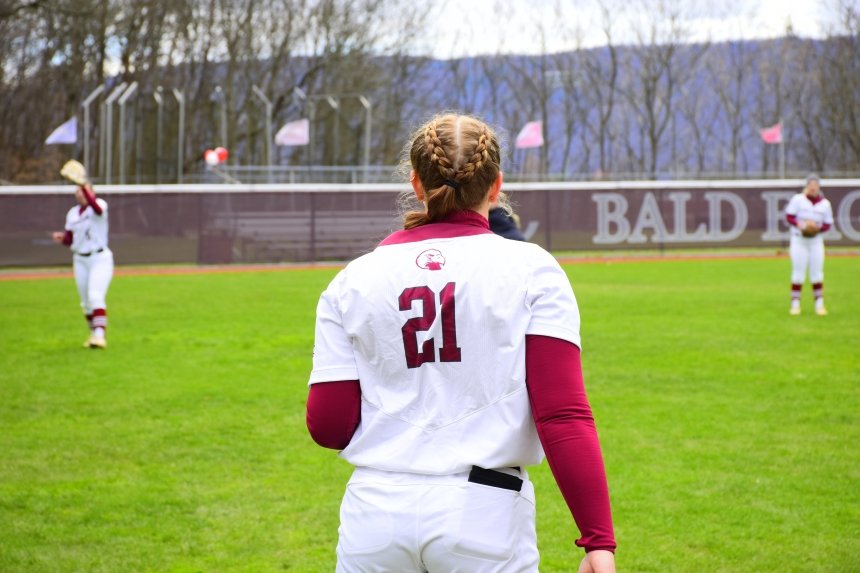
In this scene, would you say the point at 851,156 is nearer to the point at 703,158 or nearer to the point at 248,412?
the point at 703,158

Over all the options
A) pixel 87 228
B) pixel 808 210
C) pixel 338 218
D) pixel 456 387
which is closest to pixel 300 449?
pixel 456 387

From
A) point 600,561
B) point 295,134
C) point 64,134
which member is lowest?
point 600,561

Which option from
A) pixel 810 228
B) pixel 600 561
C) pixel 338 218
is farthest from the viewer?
pixel 338 218

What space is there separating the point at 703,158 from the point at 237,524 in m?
64.0

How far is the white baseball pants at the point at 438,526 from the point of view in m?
2.46

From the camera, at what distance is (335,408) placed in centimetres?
265

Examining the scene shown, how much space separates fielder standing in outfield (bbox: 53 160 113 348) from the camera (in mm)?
14086

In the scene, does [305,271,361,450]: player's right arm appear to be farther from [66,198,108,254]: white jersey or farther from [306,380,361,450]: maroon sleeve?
[66,198,108,254]: white jersey

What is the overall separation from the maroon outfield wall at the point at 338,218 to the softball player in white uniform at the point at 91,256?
15522 mm

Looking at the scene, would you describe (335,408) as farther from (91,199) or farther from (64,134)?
(64,134)

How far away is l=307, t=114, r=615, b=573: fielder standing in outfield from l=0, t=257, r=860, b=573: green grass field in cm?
340

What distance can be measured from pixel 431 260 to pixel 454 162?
0.25 meters

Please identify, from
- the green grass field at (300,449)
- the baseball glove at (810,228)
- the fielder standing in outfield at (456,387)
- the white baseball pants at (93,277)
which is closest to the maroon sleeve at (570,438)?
the fielder standing in outfield at (456,387)

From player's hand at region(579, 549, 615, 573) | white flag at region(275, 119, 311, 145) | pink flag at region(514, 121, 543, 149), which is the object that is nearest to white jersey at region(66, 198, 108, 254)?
player's hand at region(579, 549, 615, 573)
